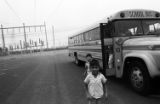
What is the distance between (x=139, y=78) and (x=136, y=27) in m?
1.90

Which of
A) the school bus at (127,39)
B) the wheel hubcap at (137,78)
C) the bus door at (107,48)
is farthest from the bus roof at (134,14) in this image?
the wheel hubcap at (137,78)

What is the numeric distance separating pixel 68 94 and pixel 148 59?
2710mm

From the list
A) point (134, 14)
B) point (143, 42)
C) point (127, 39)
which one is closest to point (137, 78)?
point (143, 42)

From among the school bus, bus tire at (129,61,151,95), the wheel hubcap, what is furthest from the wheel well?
the wheel hubcap

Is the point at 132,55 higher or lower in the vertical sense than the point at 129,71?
higher

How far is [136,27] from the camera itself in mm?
6930

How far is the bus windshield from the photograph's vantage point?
6.88m

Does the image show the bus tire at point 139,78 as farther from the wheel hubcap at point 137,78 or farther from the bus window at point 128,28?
the bus window at point 128,28

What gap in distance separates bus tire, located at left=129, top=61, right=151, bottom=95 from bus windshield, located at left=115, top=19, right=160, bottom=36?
1207 mm

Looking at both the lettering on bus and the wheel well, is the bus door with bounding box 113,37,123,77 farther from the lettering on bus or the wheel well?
the lettering on bus

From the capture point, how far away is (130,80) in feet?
21.1

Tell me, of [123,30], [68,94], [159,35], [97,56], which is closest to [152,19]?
[159,35]

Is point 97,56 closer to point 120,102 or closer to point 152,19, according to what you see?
point 152,19

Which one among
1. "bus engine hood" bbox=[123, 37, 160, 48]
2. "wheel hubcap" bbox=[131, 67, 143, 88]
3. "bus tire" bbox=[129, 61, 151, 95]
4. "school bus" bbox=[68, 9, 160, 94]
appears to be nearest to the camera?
"bus engine hood" bbox=[123, 37, 160, 48]
